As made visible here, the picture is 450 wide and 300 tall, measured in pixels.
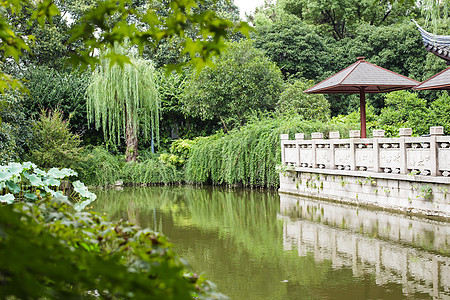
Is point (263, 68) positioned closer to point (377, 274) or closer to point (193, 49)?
point (377, 274)

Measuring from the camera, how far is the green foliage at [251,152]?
13.9 meters

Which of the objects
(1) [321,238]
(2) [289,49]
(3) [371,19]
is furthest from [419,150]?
(3) [371,19]

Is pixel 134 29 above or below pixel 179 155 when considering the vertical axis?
above

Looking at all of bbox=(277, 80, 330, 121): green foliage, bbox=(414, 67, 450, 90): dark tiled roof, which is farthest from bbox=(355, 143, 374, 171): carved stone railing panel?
bbox=(277, 80, 330, 121): green foliage

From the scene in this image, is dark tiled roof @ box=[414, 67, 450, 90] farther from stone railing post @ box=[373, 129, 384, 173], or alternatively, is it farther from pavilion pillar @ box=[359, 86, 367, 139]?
pavilion pillar @ box=[359, 86, 367, 139]

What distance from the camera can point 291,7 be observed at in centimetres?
2628

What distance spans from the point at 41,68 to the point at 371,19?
17080 millimetres

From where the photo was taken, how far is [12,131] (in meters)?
13.1

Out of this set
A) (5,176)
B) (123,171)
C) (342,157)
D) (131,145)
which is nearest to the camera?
(5,176)

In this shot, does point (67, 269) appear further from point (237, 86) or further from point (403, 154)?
point (237, 86)

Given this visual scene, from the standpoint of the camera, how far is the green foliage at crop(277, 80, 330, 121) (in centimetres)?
1600

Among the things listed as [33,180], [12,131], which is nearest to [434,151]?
[33,180]

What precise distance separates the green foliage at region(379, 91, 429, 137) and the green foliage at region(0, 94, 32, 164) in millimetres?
11551

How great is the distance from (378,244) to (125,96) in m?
11.9
